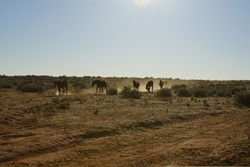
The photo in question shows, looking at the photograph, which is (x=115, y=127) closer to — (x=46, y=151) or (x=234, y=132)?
(x=46, y=151)

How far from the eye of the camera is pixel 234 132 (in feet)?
36.9

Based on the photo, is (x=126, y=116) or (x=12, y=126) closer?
(x=12, y=126)

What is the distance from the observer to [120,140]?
420 inches

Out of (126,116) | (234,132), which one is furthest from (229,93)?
(234,132)

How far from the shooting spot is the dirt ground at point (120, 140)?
26.9 feet

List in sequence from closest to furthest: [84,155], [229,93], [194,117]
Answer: [84,155] → [194,117] → [229,93]

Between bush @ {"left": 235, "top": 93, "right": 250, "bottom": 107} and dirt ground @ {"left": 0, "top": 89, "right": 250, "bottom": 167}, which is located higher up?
bush @ {"left": 235, "top": 93, "right": 250, "bottom": 107}

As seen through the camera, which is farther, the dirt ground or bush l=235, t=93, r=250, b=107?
bush l=235, t=93, r=250, b=107

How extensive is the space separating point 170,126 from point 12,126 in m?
6.84

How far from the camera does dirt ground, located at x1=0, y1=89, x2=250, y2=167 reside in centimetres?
820

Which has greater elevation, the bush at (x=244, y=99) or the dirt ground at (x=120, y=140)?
the bush at (x=244, y=99)

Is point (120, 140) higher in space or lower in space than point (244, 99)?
lower

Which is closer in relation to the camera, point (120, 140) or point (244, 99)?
point (120, 140)

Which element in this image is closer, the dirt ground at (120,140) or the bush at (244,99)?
the dirt ground at (120,140)
